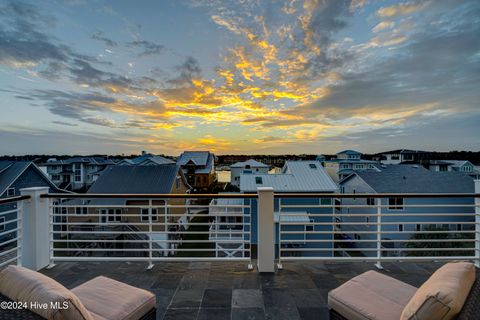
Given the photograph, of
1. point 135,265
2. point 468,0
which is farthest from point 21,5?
point 468,0

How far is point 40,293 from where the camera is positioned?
1.08 m

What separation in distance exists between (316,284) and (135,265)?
92.4 inches

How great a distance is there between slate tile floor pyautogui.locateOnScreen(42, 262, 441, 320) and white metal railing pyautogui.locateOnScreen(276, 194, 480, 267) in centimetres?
20

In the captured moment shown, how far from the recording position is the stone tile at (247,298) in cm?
228

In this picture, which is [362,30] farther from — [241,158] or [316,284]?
[241,158]

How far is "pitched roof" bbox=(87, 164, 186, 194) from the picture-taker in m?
13.0

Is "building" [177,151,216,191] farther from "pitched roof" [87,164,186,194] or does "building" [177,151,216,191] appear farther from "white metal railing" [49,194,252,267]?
"pitched roof" [87,164,186,194]

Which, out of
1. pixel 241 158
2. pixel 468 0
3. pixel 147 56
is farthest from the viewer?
pixel 241 158

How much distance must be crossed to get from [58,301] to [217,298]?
1707 millimetres

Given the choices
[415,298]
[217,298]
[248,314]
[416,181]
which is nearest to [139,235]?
[217,298]

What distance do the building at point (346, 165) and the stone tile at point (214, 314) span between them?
1651cm

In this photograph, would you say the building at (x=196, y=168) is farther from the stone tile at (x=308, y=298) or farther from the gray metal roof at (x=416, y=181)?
the stone tile at (x=308, y=298)

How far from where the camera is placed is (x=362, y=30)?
5.48m

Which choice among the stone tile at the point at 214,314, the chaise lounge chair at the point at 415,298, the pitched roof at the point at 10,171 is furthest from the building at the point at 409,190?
the pitched roof at the point at 10,171
